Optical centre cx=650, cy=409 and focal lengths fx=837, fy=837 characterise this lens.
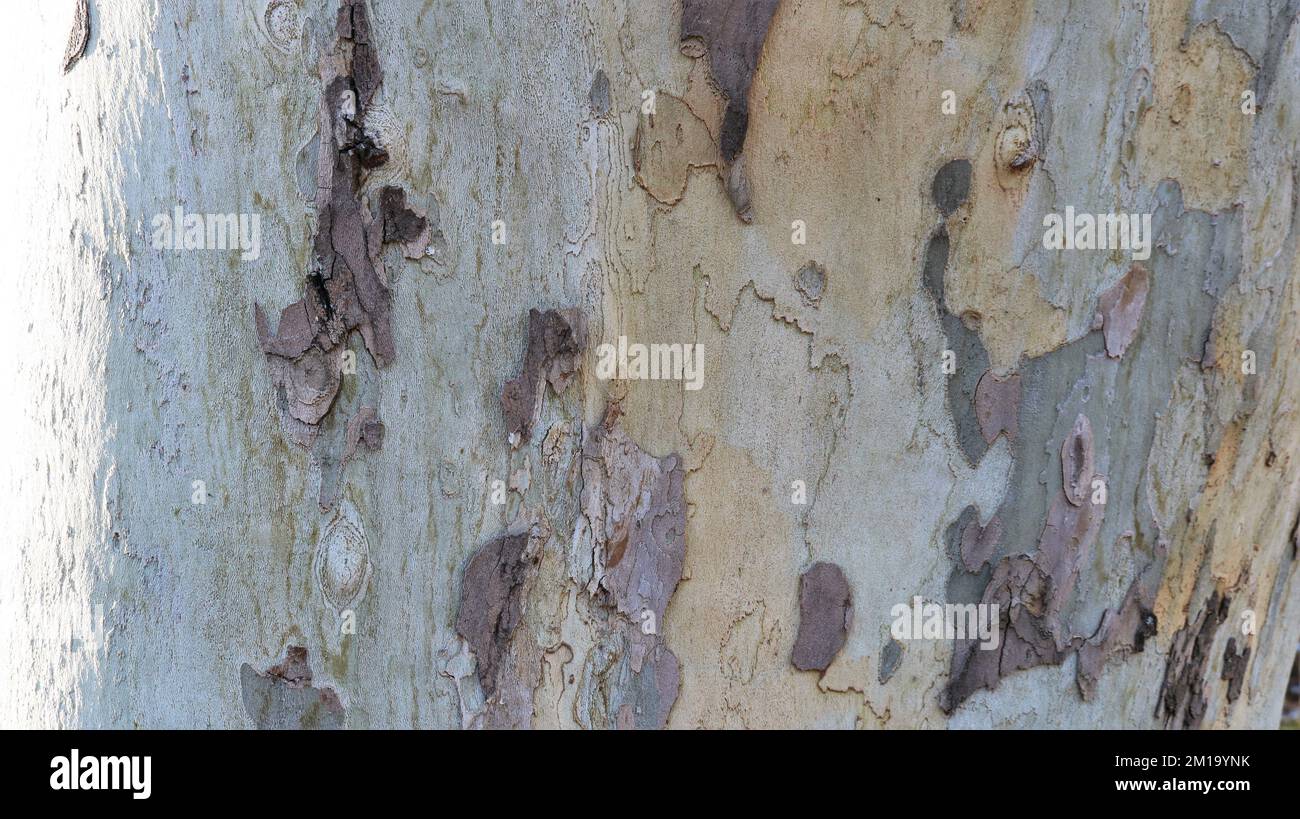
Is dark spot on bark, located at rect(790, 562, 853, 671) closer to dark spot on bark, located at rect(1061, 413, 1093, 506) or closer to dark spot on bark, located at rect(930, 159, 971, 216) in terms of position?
dark spot on bark, located at rect(1061, 413, 1093, 506)

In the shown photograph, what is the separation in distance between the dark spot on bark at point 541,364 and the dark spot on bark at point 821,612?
34cm

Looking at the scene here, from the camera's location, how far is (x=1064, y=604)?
0.94m

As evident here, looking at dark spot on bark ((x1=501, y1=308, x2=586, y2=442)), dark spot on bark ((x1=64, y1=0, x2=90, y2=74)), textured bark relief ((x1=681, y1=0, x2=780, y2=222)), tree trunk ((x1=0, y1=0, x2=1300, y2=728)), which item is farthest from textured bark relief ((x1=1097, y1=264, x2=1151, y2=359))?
dark spot on bark ((x1=64, y1=0, x2=90, y2=74))

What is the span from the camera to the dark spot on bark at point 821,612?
35.9 inches

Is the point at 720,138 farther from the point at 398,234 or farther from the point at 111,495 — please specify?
the point at 111,495

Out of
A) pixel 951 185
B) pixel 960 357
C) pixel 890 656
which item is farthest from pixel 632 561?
pixel 951 185

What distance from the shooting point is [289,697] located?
0.87 meters

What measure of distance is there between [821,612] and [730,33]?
0.62m

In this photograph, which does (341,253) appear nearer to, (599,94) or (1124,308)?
(599,94)

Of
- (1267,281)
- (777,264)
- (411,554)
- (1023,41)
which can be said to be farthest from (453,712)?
(1267,281)

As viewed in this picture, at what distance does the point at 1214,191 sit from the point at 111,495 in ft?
4.07

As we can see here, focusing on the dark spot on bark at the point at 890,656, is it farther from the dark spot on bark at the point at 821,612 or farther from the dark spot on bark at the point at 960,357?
the dark spot on bark at the point at 960,357

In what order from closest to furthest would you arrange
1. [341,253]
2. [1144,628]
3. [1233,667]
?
[341,253] < [1144,628] < [1233,667]

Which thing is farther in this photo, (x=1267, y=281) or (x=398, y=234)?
(x=1267, y=281)
